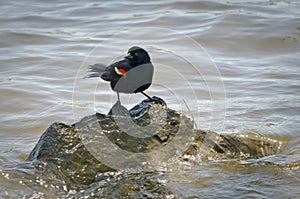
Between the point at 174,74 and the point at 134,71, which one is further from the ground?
the point at 134,71

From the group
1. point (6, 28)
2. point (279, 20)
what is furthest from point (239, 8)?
point (6, 28)

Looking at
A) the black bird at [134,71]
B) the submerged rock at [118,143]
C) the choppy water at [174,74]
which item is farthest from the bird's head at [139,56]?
the choppy water at [174,74]

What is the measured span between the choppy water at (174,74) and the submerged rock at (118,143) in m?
0.14

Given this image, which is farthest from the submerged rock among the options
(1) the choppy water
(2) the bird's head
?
(2) the bird's head

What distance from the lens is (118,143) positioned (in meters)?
4.53

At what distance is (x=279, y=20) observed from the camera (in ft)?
35.0

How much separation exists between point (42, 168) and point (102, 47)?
17.6ft

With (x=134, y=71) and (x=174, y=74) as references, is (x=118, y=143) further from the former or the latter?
(x=174, y=74)

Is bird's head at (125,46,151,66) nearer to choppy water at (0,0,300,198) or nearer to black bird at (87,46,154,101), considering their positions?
black bird at (87,46,154,101)

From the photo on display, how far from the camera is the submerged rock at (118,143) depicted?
4438mm

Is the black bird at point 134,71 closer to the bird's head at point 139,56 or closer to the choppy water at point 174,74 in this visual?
the bird's head at point 139,56

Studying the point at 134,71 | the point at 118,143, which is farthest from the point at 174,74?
the point at 118,143

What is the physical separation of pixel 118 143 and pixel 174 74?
154 inches

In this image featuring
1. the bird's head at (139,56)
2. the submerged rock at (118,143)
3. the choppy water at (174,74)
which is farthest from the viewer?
the bird's head at (139,56)
